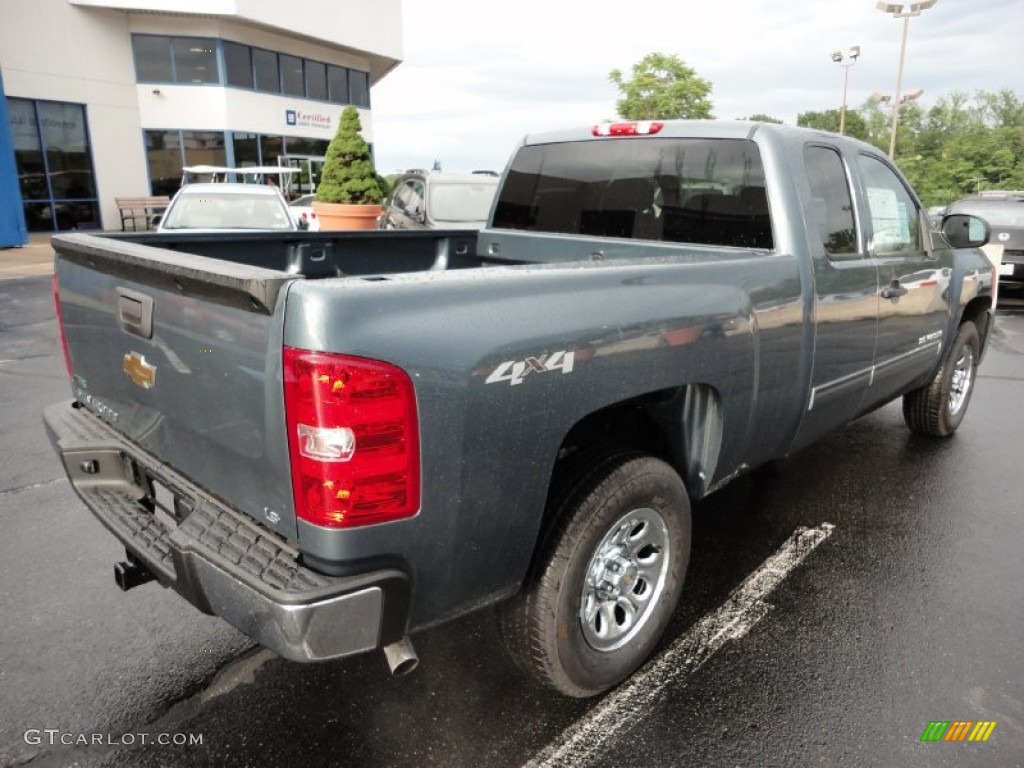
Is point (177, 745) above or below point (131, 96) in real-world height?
below

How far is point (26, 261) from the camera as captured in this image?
51.0 ft

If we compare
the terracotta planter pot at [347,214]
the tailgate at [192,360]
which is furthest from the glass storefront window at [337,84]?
the tailgate at [192,360]

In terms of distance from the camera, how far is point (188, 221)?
9914mm

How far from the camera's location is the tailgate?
1915 millimetres

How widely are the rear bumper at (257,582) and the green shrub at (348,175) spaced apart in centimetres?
1401

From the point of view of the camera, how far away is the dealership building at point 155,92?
2086 cm

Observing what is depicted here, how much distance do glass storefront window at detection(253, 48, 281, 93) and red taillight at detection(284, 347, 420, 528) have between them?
91.2 feet

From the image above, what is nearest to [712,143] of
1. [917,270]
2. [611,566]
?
[917,270]

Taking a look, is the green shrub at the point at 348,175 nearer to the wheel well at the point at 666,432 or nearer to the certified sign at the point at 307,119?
Result: the certified sign at the point at 307,119

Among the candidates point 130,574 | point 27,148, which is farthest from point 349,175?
point 130,574

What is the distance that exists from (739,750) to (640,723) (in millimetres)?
324

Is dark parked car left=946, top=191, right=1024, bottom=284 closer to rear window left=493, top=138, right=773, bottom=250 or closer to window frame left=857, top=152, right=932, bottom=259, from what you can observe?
window frame left=857, top=152, right=932, bottom=259

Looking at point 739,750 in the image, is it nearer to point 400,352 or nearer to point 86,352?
point 400,352

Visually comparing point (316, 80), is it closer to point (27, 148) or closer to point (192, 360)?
point (27, 148)
